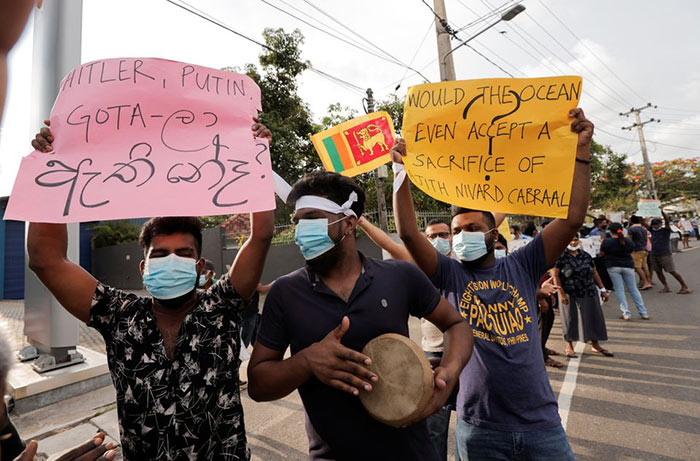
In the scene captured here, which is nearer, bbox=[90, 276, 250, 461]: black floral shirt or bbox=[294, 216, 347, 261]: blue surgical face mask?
bbox=[90, 276, 250, 461]: black floral shirt

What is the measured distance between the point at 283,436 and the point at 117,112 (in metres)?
3.07

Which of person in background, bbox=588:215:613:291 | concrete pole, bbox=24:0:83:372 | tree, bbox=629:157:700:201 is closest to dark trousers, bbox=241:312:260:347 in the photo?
concrete pole, bbox=24:0:83:372

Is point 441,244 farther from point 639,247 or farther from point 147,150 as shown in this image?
point 639,247

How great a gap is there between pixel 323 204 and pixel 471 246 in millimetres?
984

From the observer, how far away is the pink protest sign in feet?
4.70

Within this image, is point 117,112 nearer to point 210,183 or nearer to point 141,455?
point 210,183

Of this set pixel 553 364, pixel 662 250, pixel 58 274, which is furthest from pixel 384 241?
pixel 662 250

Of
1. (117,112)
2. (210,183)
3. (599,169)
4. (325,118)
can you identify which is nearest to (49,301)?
(117,112)

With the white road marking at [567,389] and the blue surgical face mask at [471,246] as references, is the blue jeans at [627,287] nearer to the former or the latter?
the white road marking at [567,389]

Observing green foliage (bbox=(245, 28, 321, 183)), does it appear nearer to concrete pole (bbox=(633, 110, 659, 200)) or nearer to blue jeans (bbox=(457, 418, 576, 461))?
blue jeans (bbox=(457, 418, 576, 461))

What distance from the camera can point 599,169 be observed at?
88.5ft

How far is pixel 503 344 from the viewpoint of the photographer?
70.6 inches

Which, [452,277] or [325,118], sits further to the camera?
[325,118]

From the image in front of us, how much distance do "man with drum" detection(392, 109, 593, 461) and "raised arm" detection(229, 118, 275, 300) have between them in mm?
701
